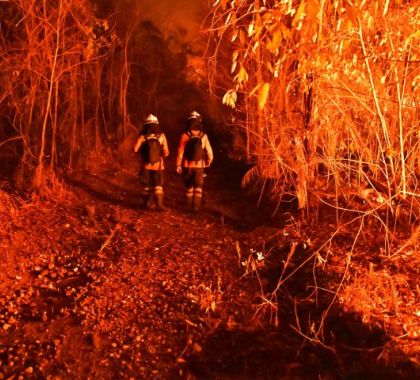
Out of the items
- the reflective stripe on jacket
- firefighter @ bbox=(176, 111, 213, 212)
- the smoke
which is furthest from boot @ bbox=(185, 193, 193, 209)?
the smoke

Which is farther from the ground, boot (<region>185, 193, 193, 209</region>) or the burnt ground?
boot (<region>185, 193, 193, 209</region>)

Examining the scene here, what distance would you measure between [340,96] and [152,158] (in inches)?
120

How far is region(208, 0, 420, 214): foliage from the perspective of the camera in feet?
15.1

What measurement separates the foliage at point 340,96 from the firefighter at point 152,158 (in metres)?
1.54

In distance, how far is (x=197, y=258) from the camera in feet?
20.2

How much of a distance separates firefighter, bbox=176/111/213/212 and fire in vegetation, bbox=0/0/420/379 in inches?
1.2

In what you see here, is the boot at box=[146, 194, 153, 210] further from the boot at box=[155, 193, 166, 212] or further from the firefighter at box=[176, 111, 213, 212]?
the firefighter at box=[176, 111, 213, 212]

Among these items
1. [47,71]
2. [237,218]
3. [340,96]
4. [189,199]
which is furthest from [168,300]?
[47,71]

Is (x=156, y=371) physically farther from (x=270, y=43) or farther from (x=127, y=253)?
(x=270, y=43)

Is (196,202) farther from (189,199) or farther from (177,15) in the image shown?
(177,15)

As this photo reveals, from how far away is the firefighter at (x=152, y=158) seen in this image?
7.38 metres

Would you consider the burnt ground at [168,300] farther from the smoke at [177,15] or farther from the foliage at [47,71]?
the smoke at [177,15]

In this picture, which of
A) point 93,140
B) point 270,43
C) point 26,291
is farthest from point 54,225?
point 270,43

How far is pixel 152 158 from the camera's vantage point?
739cm
